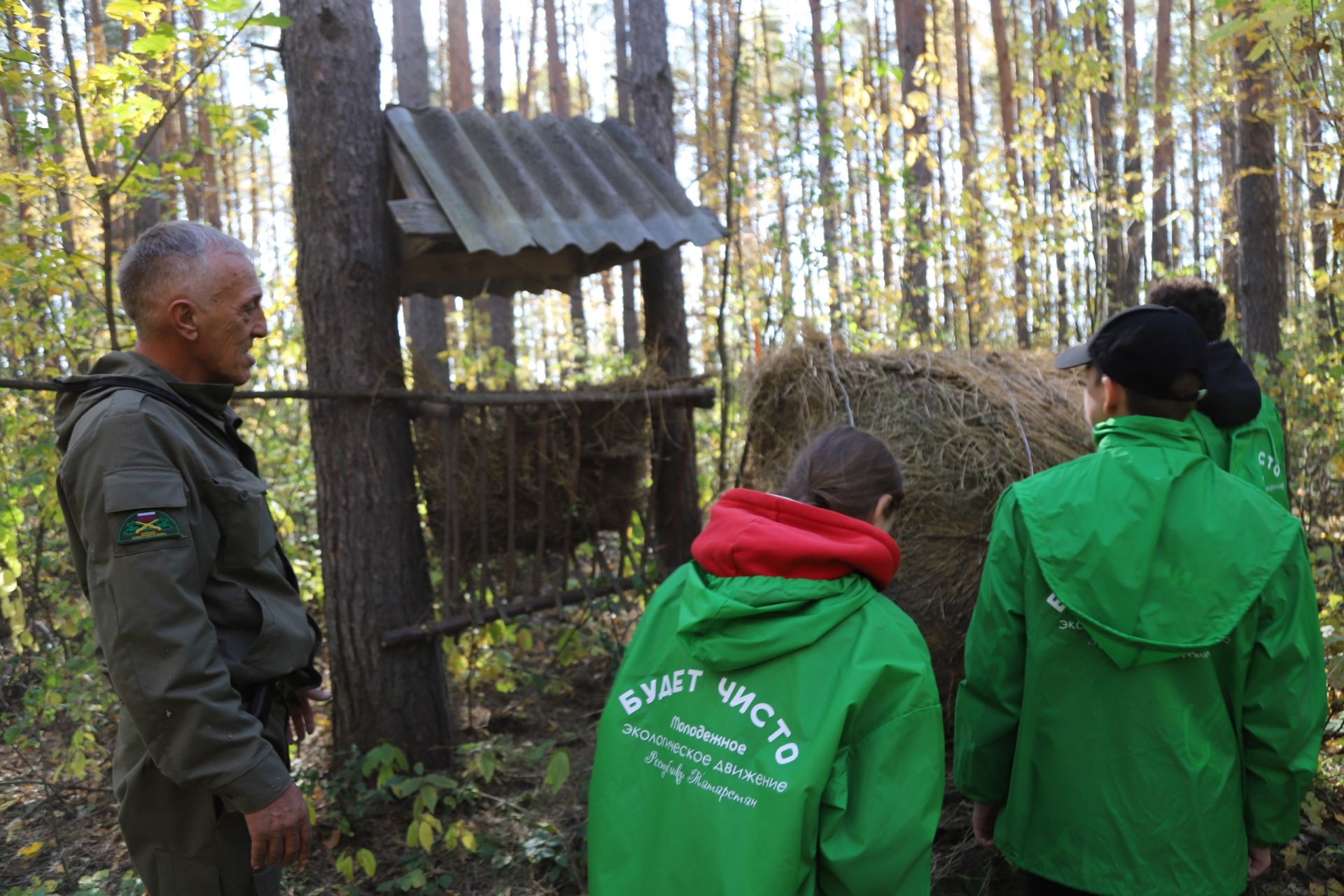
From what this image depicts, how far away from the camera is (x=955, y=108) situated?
23.2m

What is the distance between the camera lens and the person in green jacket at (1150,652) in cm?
222

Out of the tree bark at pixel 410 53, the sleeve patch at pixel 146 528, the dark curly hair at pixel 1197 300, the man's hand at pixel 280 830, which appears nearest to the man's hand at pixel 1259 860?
the dark curly hair at pixel 1197 300

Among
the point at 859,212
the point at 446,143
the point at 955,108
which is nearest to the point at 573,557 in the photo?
the point at 446,143

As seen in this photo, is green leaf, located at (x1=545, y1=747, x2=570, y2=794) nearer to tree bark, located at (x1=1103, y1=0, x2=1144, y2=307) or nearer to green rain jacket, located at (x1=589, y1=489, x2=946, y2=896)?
green rain jacket, located at (x1=589, y1=489, x2=946, y2=896)

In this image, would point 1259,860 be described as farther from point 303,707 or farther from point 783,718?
point 303,707

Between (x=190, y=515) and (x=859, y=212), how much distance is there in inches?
773

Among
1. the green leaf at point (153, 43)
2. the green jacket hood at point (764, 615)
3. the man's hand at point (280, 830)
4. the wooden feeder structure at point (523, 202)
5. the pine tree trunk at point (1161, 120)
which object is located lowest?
the man's hand at point (280, 830)

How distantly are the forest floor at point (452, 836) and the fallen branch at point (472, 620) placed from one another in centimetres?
58

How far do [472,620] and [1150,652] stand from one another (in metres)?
3.18

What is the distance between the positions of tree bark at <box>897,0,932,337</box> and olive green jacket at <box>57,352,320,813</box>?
7310 millimetres

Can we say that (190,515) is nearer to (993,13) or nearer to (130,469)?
(130,469)

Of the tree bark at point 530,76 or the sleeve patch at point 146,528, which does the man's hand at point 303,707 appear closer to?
the sleeve patch at point 146,528

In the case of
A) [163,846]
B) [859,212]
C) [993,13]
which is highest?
[993,13]

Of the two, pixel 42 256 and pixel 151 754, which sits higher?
pixel 42 256
